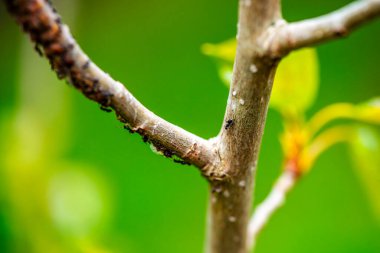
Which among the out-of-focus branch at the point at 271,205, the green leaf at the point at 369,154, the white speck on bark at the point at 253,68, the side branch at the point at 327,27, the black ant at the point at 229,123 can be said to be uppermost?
the green leaf at the point at 369,154

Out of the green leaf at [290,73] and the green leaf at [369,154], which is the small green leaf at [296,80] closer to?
the green leaf at [290,73]

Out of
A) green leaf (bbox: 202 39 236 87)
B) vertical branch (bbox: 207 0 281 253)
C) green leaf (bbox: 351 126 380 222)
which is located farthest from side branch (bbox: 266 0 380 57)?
green leaf (bbox: 351 126 380 222)

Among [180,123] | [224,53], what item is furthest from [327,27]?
[180,123]

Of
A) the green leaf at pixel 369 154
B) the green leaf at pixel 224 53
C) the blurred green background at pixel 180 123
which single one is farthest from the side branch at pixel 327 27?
the blurred green background at pixel 180 123

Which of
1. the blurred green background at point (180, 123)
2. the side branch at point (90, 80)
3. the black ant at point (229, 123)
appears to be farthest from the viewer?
the blurred green background at point (180, 123)

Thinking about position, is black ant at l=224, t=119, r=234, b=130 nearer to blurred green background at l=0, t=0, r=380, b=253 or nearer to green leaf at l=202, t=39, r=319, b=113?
green leaf at l=202, t=39, r=319, b=113

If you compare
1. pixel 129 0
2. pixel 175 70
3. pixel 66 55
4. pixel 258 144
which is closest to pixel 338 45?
pixel 175 70
